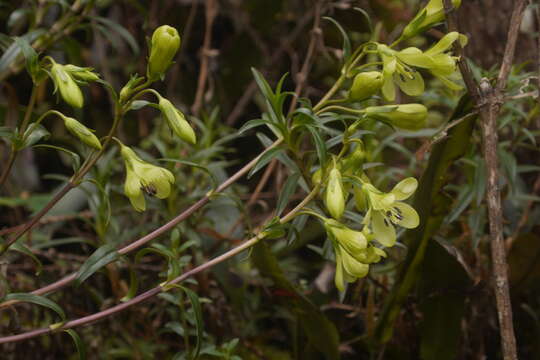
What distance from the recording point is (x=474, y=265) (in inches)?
49.8

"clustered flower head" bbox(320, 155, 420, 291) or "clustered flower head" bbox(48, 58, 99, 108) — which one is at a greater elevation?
"clustered flower head" bbox(48, 58, 99, 108)

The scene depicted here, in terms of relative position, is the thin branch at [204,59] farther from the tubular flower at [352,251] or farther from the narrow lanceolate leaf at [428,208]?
the tubular flower at [352,251]

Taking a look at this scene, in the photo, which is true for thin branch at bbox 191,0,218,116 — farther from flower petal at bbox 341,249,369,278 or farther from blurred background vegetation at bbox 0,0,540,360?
flower petal at bbox 341,249,369,278

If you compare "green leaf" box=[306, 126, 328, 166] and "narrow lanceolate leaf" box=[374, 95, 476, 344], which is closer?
"green leaf" box=[306, 126, 328, 166]

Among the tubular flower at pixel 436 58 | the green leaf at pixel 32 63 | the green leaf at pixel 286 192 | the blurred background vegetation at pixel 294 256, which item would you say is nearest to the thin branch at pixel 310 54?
the blurred background vegetation at pixel 294 256

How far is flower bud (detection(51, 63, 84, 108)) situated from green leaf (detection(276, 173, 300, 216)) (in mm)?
307

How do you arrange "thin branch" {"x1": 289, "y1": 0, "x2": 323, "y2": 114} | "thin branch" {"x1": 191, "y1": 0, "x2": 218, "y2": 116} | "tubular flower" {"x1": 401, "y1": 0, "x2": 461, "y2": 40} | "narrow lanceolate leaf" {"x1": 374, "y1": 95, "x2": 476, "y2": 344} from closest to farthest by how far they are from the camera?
"tubular flower" {"x1": 401, "y1": 0, "x2": 461, "y2": 40} < "narrow lanceolate leaf" {"x1": 374, "y1": 95, "x2": 476, "y2": 344} < "thin branch" {"x1": 289, "y1": 0, "x2": 323, "y2": 114} < "thin branch" {"x1": 191, "y1": 0, "x2": 218, "y2": 116}

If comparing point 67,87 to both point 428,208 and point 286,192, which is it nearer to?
point 286,192

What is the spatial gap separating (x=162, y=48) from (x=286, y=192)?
294mm

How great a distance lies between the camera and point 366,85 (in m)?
0.75

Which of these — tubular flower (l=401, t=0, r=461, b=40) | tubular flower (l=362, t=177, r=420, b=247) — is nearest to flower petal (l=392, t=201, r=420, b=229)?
tubular flower (l=362, t=177, r=420, b=247)

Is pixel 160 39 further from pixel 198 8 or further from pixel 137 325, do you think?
pixel 198 8

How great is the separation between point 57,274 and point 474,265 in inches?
34.8

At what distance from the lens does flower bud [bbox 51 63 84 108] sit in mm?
717
